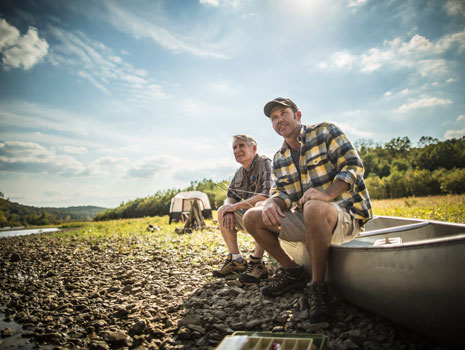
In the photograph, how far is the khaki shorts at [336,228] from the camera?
2.47m

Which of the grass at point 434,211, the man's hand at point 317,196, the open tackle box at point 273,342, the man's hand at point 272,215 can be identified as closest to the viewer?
the open tackle box at point 273,342

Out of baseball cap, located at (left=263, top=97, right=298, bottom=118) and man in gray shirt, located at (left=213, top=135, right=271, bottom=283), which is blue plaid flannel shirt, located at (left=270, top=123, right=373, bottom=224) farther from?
man in gray shirt, located at (left=213, top=135, right=271, bottom=283)

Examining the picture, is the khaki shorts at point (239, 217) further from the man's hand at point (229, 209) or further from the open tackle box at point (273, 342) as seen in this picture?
the open tackle box at point (273, 342)

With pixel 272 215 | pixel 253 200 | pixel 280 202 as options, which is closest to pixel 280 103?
pixel 280 202

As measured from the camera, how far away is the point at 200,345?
7.10 ft

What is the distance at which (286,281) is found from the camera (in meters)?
2.99

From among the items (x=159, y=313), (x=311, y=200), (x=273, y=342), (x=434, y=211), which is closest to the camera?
(x=273, y=342)

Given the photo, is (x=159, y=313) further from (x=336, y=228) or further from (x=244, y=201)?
(x=336, y=228)

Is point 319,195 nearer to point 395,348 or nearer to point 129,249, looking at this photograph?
point 395,348

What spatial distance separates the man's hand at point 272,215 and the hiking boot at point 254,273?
1022 millimetres

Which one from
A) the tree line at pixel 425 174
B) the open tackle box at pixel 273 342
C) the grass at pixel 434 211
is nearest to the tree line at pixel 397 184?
the tree line at pixel 425 174

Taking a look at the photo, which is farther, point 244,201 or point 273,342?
point 244,201

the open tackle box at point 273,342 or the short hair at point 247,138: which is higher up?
the short hair at point 247,138

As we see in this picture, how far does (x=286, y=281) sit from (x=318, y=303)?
2.59 ft
